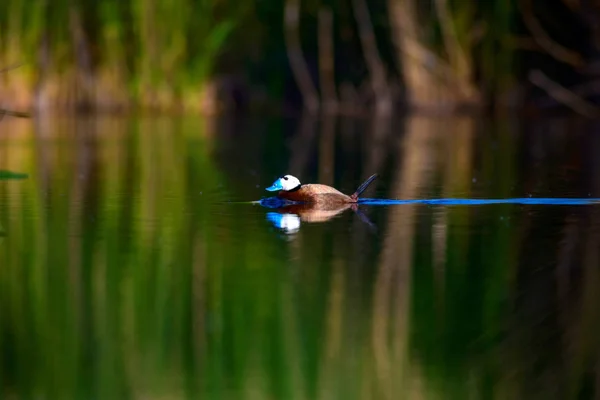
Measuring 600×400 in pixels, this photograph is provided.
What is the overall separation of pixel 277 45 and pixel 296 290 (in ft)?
47.5

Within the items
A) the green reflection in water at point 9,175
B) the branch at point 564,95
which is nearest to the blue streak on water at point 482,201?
the green reflection in water at point 9,175

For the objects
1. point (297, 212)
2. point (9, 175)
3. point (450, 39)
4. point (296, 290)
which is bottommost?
point (296, 290)

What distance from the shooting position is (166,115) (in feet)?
58.0

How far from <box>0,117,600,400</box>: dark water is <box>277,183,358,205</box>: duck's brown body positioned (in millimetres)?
168

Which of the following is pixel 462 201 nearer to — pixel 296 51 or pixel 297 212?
pixel 297 212

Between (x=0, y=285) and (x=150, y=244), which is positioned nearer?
(x=0, y=285)

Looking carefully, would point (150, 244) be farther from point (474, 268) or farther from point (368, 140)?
point (368, 140)

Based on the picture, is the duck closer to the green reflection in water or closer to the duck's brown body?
the duck's brown body

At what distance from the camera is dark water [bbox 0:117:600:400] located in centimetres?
317

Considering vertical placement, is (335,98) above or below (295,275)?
above

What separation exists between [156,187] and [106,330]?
4383 mm

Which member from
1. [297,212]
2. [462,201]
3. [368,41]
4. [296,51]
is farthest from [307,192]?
[296,51]

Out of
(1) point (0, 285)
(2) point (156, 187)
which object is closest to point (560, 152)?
(2) point (156, 187)

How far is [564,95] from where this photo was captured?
1730 cm
